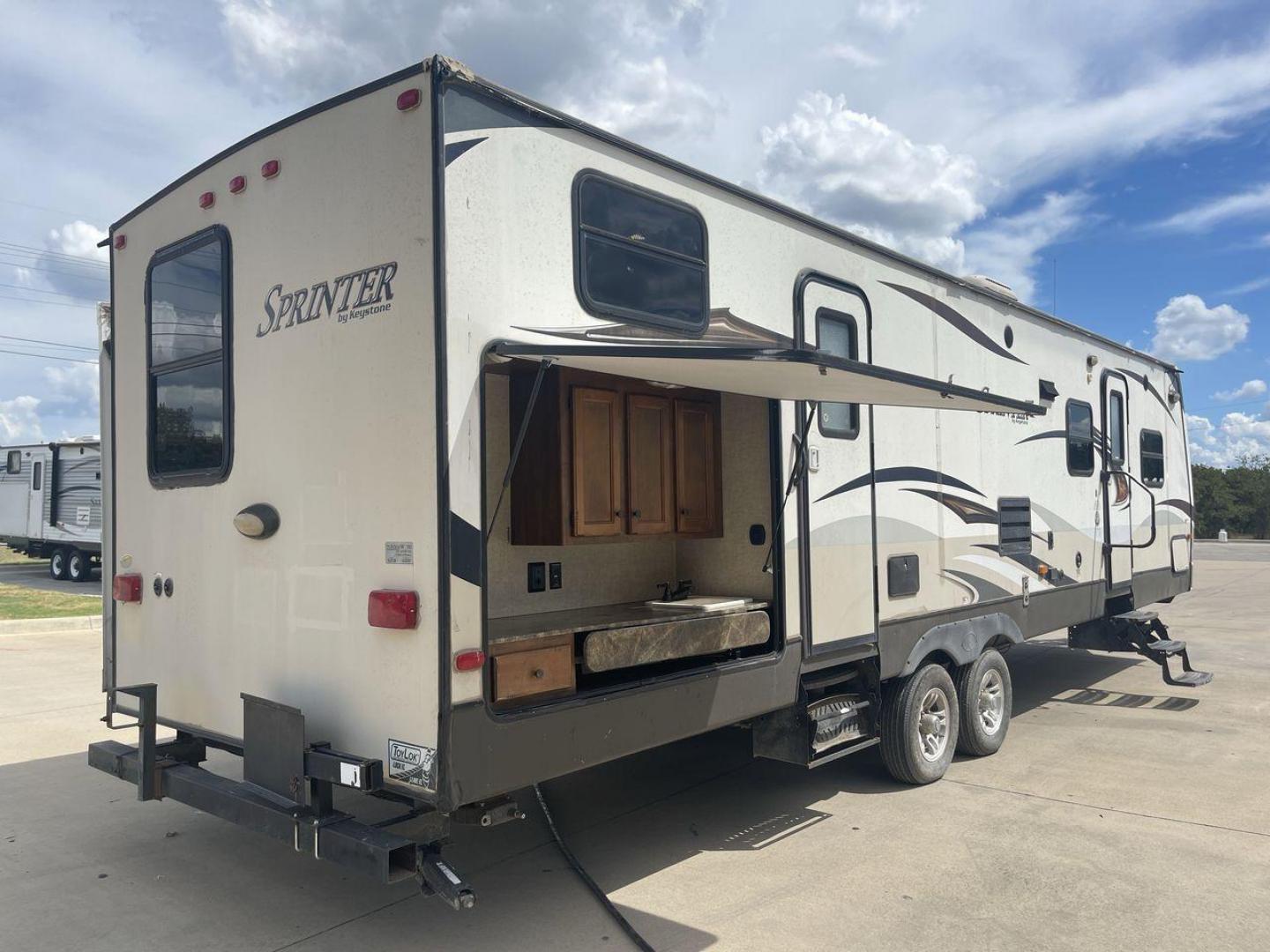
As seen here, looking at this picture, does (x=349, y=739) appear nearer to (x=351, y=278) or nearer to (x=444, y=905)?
(x=444, y=905)

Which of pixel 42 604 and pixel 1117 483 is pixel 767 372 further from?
pixel 42 604

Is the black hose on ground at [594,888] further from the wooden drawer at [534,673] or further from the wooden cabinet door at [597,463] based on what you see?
the wooden cabinet door at [597,463]

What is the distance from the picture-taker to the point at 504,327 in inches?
143

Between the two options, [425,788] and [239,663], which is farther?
[239,663]

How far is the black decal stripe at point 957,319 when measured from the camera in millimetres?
6305

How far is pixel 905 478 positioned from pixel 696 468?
147cm

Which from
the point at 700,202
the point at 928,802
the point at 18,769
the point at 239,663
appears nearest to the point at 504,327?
the point at 700,202

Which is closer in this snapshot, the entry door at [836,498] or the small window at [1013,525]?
the entry door at [836,498]

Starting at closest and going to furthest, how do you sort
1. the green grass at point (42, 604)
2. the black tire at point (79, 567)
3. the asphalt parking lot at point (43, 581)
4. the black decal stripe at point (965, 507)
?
the black decal stripe at point (965, 507) → the green grass at point (42, 604) → the asphalt parking lot at point (43, 581) → the black tire at point (79, 567)

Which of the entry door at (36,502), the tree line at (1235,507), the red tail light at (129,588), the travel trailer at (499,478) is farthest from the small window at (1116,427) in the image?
the tree line at (1235,507)

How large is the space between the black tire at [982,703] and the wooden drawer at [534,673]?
359cm

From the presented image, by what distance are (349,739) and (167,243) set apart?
2653 millimetres

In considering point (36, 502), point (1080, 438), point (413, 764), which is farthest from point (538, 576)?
point (36, 502)

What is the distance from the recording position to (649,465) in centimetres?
528
